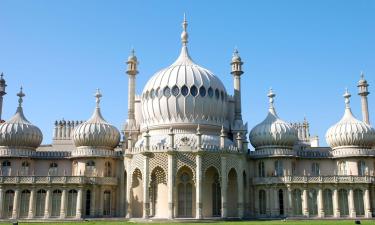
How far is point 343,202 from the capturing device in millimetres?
56625

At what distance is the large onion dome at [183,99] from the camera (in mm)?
57875

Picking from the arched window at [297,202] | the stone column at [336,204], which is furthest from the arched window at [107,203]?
the stone column at [336,204]

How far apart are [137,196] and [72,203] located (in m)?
8.16

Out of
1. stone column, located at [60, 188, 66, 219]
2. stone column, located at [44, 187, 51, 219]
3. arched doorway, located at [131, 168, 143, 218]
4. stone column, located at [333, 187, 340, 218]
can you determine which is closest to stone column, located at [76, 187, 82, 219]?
stone column, located at [60, 188, 66, 219]

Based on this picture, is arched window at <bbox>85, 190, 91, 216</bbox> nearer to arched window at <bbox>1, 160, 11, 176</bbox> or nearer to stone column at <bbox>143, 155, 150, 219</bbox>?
stone column at <bbox>143, 155, 150, 219</bbox>

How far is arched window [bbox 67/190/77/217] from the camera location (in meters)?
55.9

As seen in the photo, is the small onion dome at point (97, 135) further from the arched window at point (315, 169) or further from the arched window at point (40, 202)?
the arched window at point (315, 169)

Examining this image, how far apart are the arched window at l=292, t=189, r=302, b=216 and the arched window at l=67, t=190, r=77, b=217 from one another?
2757cm

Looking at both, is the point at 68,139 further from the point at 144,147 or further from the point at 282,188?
the point at 282,188

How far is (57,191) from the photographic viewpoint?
56438 millimetres

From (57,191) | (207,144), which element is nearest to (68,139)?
(57,191)

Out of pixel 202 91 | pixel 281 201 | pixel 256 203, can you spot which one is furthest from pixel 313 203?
pixel 202 91

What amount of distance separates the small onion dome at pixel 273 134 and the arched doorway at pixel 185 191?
41.4ft

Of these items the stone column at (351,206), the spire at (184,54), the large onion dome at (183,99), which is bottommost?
the stone column at (351,206)
